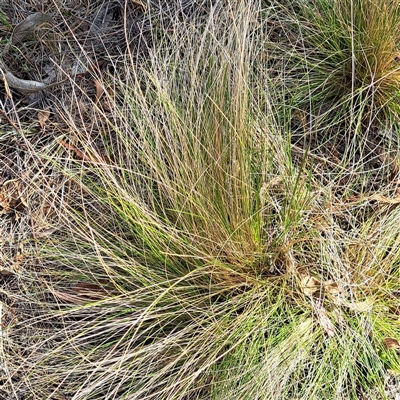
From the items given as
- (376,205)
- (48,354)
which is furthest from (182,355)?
(376,205)

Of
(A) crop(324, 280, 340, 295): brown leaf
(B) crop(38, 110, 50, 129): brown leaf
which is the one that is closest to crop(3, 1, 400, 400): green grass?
(A) crop(324, 280, 340, 295): brown leaf

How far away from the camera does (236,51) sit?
1640mm

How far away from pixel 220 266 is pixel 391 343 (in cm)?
54

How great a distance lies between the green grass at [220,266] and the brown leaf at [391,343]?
12mm

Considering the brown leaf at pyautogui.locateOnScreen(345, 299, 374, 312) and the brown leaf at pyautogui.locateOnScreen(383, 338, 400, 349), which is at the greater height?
the brown leaf at pyautogui.locateOnScreen(345, 299, 374, 312)

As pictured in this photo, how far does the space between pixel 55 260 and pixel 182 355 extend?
55 centimetres

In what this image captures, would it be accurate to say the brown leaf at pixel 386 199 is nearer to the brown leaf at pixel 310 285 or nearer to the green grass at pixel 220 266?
the green grass at pixel 220 266

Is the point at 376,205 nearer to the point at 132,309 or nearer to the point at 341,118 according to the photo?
the point at 341,118

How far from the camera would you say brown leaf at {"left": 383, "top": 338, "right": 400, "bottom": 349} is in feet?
5.18

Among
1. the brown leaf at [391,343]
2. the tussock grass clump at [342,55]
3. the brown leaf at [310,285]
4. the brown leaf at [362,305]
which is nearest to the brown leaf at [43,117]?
the tussock grass clump at [342,55]

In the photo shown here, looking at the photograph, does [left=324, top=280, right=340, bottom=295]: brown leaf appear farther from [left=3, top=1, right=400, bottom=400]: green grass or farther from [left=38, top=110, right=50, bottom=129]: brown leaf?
[left=38, top=110, right=50, bottom=129]: brown leaf

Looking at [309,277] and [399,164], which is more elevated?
[399,164]

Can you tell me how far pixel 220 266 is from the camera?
155 cm

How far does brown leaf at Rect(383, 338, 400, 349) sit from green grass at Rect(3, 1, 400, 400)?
0.01 meters
